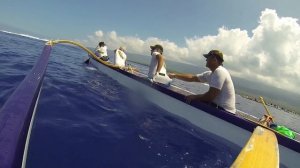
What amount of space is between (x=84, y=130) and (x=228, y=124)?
4354 mm

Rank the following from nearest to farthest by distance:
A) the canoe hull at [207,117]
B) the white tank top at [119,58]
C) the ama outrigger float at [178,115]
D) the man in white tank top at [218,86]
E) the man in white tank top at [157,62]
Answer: the ama outrigger float at [178,115]
the canoe hull at [207,117]
the man in white tank top at [218,86]
the man in white tank top at [157,62]
the white tank top at [119,58]

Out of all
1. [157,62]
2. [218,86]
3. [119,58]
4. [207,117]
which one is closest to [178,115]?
[207,117]

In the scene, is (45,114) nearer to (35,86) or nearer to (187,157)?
(35,86)

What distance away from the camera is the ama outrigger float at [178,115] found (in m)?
2.01

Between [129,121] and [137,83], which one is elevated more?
[137,83]

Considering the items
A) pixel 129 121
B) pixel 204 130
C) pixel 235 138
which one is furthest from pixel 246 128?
pixel 129 121

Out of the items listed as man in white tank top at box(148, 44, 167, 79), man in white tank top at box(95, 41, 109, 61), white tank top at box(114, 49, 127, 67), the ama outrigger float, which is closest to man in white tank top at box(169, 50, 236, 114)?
the ama outrigger float

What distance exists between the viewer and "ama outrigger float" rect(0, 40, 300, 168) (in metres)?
2.01

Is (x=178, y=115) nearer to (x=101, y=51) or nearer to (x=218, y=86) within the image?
(x=218, y=86)

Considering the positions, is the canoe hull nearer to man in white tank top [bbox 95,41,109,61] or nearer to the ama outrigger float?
the ama outrigger float

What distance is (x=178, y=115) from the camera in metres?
8.90

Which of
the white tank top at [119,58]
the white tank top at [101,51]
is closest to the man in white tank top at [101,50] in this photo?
the white tank top at [101,51]

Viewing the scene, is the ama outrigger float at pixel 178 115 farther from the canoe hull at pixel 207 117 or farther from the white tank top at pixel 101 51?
the white tank top at pixel 101 51

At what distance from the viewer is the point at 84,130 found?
5875 millimetres
